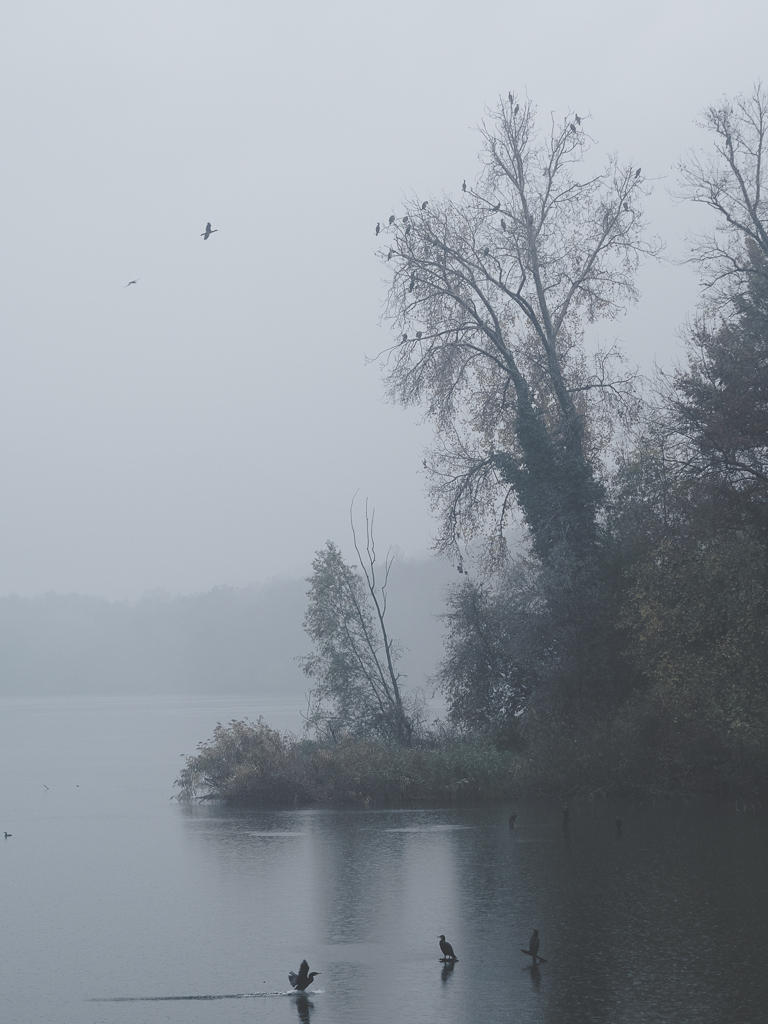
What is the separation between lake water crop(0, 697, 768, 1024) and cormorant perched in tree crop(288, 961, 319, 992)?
0.59 feet

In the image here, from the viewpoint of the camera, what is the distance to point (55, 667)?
633 ft

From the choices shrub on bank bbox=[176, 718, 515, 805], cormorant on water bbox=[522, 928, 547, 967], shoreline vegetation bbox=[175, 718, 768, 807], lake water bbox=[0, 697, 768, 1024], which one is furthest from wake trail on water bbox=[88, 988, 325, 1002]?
shrub on bank bbox=[176, 718, 515, 805]

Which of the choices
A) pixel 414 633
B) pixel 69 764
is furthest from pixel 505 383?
pixel 414 633

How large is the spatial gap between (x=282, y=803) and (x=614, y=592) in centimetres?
1001

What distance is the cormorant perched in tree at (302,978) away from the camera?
1028cm

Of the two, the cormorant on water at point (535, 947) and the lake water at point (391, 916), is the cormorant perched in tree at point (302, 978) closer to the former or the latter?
the lake water at point (391, 916)

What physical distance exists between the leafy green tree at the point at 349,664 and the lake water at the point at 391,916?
617 cm

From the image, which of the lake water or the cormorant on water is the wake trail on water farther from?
the cormorant on water

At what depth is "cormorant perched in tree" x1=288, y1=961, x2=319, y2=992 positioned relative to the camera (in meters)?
10.3

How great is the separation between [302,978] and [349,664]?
2113 centimetres

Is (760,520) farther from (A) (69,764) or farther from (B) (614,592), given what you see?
(A) (69,764)

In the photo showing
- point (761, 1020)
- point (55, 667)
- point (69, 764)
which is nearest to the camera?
point (761, 1020)

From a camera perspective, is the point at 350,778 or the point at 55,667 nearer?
the point at 350,778

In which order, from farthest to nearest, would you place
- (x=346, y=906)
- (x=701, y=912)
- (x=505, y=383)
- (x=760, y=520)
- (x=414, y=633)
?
1. (x=414, y=633)
2. (x=505, y=383)
3. (x=760, y=520)
4. (x=346, y=906)
5. (x=701, y=912)
